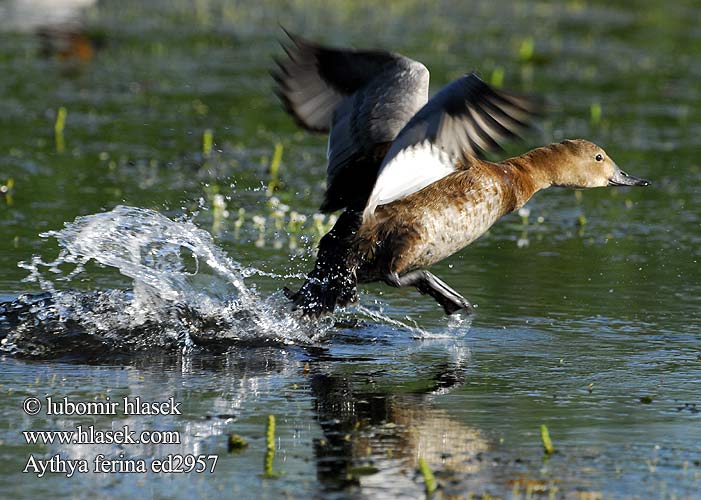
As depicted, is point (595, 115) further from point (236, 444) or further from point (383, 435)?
point (236, 444)

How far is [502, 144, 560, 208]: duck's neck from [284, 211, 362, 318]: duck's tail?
100 cm

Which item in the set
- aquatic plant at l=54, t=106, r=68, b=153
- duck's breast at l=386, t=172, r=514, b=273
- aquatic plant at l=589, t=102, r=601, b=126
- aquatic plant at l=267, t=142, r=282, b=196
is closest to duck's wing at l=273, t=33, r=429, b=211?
duck's breast at l=386, t=172, r=514, b=273

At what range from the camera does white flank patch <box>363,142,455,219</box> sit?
675 centimetres

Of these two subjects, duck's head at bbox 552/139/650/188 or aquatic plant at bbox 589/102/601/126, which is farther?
aquatic plant at bbox 589/102/601/126

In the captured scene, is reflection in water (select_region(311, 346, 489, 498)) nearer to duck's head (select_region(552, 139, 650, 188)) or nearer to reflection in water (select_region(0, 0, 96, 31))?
duck's head (select_region(552, 139, 650, 188))

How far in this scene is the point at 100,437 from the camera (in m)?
5.18

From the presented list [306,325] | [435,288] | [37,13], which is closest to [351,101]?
[435,288]

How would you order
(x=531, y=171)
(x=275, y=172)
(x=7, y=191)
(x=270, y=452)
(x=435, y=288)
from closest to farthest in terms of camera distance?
1. (x=270, y=452)
2. (x=435, y=288)
3. (x=531, y=171)
4. (x=7, y=191)
5. (x=275, y=172)

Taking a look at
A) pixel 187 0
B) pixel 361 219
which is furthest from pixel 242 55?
pixel 361 219

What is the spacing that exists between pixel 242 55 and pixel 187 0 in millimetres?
6093

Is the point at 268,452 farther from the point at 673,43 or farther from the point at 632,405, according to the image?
the point at 673,43

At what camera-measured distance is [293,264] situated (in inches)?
348

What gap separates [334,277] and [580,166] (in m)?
1.86

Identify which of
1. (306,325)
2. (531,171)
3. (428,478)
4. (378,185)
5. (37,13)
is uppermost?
(37,13)
